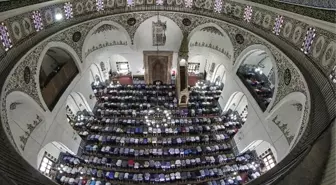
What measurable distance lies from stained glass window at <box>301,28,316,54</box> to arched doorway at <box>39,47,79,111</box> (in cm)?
1004

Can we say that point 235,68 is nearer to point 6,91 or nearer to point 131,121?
point 131,121

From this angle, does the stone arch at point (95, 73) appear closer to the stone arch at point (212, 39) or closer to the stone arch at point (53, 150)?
the stone arch at point (53, 150)

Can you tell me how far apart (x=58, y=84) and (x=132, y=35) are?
212 inches

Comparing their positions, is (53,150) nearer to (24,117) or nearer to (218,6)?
(24,117)

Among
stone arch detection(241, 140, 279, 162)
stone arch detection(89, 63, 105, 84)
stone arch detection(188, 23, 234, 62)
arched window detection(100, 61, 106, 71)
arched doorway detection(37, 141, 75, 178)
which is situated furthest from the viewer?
arched window detection(100, 61, 106, 71)

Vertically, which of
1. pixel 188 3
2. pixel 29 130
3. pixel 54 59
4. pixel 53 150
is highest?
pixel 188 3

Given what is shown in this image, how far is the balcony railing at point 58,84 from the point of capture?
10.3 metres

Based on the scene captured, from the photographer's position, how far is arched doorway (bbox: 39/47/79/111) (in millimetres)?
10555

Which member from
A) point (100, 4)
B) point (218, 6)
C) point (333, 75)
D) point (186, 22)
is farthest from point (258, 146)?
point (100, 4)

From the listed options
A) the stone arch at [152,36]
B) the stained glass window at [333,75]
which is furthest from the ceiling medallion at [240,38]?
the stained glass window at [333,75]

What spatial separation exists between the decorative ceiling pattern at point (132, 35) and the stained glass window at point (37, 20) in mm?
598

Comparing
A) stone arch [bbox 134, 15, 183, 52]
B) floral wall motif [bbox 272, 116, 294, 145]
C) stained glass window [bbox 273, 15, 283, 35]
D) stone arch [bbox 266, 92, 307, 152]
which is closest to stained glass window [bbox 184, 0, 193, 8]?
stone arch [bbox 134, 15, 183, 52]

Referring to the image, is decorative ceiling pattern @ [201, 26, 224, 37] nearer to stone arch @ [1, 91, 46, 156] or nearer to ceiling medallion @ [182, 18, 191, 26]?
ceiling medallion @ [182, 18, 191, 26]

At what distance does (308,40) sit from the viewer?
8422mm
